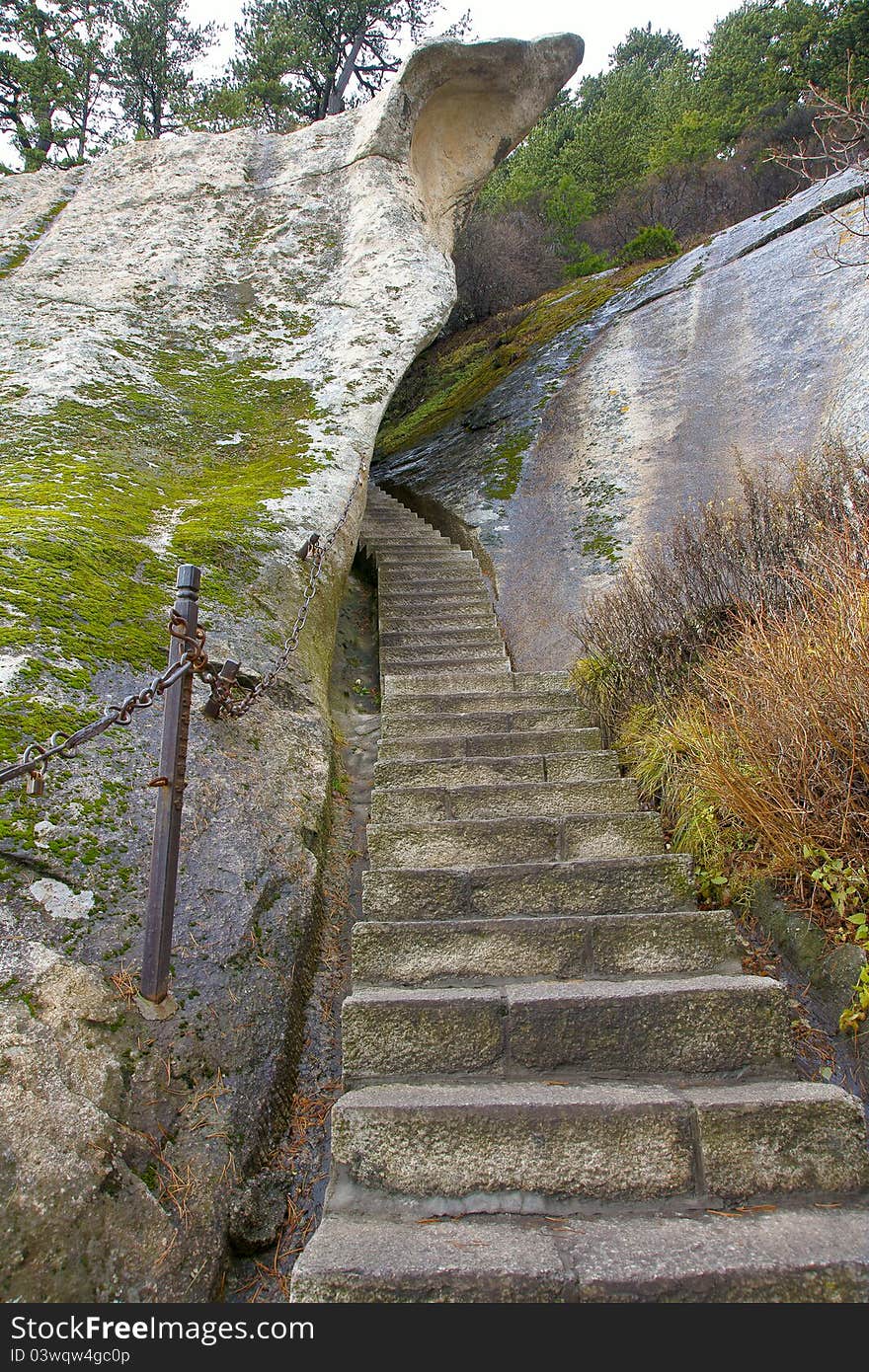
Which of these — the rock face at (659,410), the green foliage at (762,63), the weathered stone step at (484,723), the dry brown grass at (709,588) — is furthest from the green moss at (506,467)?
the green foliage at (762,63)

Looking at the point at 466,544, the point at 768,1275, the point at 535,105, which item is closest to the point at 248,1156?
the point at 768,1275

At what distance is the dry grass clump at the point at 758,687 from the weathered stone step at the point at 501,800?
0.80 ft

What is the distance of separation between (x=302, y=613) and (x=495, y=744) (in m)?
1.33

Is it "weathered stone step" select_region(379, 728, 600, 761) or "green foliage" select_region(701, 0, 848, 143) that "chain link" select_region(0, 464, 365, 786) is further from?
"green foliage" select_region(701, 0, 848, 143)

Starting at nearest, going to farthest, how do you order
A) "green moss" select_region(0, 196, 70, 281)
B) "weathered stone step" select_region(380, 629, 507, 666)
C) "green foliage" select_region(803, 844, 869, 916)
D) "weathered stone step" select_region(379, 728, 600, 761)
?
"green foliage" select_region(803, 844, 869, 916) < "weathered stone step" select_region(379, 728, 600, 761) < "weathered stone step" select_region(380, 629, 507, 666) < "green moss" select_region(0, 196, 70, 281)

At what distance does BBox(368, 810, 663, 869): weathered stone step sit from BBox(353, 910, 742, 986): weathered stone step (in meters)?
0.59

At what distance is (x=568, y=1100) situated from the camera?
2102mm

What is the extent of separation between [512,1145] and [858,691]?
81.2 inches

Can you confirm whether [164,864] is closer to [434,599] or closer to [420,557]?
[434,599]

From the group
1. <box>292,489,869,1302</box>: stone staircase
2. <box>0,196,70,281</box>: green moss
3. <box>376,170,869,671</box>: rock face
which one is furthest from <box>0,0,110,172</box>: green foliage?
<box>292,489,869,1302</box>: stone staircase

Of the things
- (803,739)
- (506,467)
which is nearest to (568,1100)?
(803,739)

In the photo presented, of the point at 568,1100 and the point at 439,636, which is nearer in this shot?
the point at 568,1100

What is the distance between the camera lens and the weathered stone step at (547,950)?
8.90ft

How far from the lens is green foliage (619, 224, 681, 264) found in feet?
42.6
